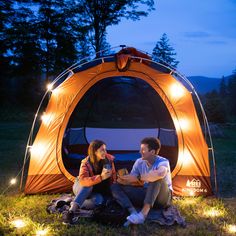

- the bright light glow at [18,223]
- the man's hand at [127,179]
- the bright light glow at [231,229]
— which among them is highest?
the man's hand at [127,179]

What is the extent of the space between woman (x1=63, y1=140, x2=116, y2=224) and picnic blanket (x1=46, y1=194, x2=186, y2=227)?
153 mm

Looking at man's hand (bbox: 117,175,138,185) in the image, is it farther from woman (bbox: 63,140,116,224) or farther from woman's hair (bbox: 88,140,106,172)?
woman's hair (bbox: 88,140,106,172)

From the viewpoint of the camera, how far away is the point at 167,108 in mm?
4980

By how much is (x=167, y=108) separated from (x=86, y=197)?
1842mm

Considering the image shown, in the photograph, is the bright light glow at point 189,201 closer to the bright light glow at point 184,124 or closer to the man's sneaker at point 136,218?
the bright light glow at point 184,124

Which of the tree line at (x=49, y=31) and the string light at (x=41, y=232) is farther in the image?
the tree line at (x=49, y=31)

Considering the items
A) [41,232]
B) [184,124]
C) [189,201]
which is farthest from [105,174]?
[184,124]

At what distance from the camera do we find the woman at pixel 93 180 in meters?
3.82

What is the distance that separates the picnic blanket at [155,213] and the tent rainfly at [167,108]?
567 mm

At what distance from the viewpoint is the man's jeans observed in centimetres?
369

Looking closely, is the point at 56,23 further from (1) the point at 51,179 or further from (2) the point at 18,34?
(1) the point at 51,179

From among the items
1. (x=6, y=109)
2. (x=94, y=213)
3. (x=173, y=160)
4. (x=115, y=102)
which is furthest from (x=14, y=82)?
(x=94, y=213)

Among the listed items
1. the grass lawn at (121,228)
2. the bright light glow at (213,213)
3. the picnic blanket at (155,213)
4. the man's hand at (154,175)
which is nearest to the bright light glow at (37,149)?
the grass lawn at (121,228)

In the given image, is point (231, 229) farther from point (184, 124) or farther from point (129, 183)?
point (184, 124)
